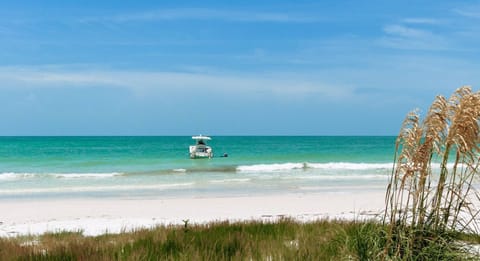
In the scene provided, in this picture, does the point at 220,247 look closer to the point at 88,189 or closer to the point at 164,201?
the point at 164,201

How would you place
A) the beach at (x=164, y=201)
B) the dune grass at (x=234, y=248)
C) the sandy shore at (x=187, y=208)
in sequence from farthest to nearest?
the sandy shore at (x=187, y=208)
the beach at (x=164, y=201)
the dune grass at (x=234, y=248)

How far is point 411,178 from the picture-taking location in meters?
4.59

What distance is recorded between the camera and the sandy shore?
13477 millimetres

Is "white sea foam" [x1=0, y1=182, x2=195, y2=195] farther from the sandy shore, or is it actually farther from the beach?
the sandy shore

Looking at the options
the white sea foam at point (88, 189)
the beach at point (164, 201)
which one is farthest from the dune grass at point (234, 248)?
the white sea foam at point (88, 189)

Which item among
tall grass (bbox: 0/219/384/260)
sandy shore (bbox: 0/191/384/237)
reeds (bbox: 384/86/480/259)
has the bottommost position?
sandy shore (bbox: 0/191/384/237)

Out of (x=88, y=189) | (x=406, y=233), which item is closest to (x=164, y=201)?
(x=88, y=189)

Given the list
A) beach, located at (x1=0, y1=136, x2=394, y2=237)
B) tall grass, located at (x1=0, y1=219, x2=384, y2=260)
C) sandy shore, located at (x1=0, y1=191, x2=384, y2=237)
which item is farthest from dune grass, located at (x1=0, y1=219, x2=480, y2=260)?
sandy shore, located at (x1=0, y1=191, x2=384, y2=237)

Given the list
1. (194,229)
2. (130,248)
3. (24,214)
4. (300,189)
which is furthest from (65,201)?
(130,248)

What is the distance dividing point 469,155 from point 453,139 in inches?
10.5

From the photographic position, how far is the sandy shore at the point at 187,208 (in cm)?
1348

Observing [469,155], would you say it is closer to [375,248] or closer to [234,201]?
[375,248]

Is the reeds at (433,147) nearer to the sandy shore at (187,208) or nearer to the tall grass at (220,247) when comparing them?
the tall grass at (220,247)

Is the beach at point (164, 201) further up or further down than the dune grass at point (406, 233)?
further down
